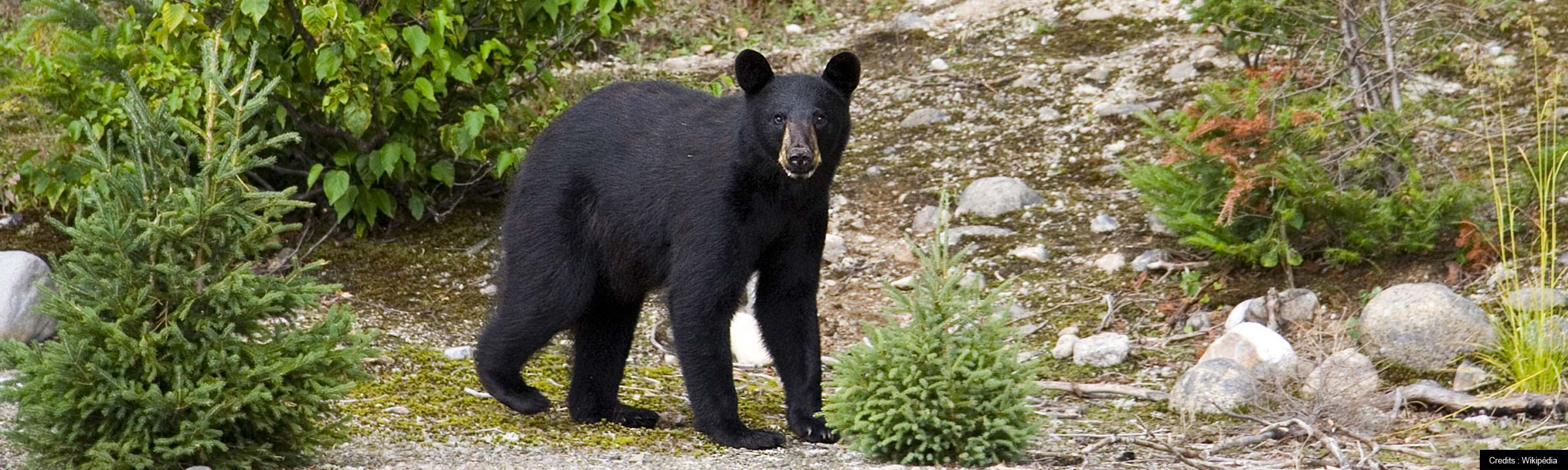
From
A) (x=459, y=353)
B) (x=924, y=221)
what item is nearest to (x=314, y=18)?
(x=459, y=353)

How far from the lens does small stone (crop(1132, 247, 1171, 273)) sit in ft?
23.5

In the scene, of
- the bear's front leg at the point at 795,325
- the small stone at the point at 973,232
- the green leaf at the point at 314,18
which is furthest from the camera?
the small stone at the point at 973,232

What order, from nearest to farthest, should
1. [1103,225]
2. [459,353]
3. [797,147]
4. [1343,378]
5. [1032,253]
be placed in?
[797,147] → [1343,378] → [459,353] → [1032,253] → [1103,225]

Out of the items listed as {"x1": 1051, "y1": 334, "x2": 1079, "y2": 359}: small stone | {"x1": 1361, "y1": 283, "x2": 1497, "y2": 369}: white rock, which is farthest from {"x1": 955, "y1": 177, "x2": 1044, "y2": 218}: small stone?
{"x1": 1361, "y1": 283, "x2": 1497, "y2": 369}: white rock

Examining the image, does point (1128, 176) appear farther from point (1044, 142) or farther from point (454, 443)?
point (454, 443)

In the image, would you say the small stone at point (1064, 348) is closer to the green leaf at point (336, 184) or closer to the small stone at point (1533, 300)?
the small stone at point (1533, 300)

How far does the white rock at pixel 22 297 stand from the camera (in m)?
5.79

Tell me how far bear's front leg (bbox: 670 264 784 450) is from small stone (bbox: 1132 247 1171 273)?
8.51 feet

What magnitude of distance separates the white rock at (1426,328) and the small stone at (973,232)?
2226 millimetres

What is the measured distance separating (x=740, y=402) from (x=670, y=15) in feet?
17.6

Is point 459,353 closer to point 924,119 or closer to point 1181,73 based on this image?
point 924,119

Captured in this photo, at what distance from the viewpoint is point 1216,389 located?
5.40 metres

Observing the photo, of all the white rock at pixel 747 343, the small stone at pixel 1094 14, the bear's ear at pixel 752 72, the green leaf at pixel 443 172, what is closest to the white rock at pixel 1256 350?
the white rock at pixel 747 343

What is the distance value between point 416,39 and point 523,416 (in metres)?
1.93
